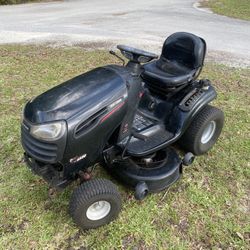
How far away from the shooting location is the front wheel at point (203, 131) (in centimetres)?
298

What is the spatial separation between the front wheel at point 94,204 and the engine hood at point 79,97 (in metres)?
0.54

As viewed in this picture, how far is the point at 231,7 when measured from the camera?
13273mm

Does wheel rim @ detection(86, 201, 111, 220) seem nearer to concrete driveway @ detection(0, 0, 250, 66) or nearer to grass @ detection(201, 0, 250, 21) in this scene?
concrete driveway @ detection(0, 0, 250, 66)

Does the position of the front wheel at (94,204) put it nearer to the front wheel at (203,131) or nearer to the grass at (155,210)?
the grass at (155,210)

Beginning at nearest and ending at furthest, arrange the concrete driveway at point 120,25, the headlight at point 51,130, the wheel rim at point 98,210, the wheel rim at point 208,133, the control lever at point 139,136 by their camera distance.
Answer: the headlight at point 51,130
the wheel rim at point 98,210
the control lever at point 139,136
the wheel rim at point 208,133
the concrete driveway at point 120,25

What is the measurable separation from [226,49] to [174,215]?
221 inches

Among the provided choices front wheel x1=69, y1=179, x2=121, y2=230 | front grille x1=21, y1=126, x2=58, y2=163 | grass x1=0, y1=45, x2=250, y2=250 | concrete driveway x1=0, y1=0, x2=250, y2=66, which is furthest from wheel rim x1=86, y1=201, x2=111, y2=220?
concrete driveway x1=0, y1=0, x2=250, y2=66

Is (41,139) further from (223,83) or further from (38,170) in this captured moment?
(223,83)

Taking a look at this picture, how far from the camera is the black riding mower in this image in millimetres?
2059

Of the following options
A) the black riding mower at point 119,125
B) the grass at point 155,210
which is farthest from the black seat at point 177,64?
the grass at point 155,210

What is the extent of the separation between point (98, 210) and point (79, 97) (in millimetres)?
868

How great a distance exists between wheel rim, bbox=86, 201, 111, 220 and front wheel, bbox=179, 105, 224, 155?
113cm

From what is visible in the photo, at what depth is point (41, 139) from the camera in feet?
6.59

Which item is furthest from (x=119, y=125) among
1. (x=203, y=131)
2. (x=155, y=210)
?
(x=203, y=131)
